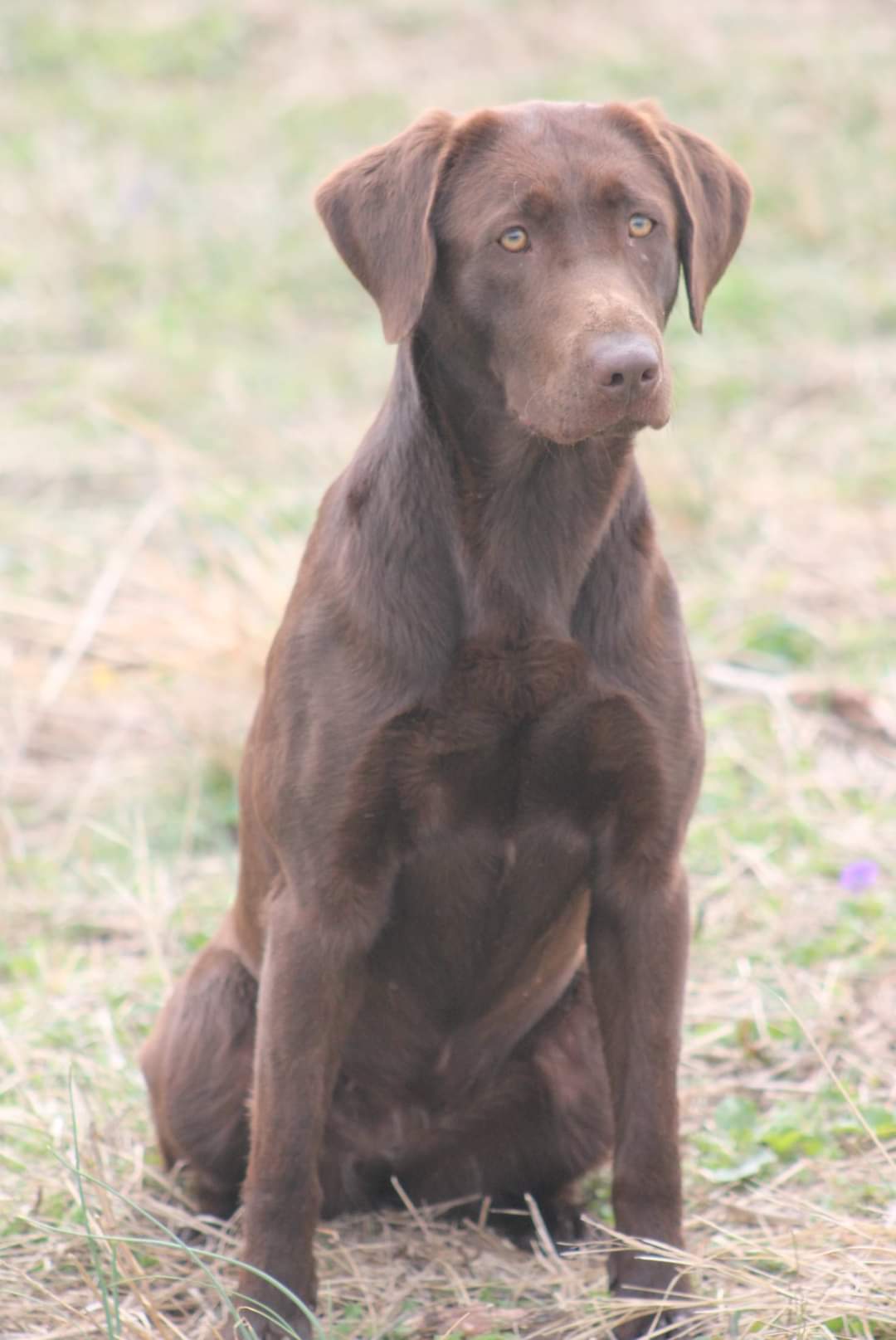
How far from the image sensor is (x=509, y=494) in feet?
8.81

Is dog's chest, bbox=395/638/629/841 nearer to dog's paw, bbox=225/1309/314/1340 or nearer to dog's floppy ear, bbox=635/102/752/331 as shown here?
dog's floppy ear, bbox=635/102/752/331

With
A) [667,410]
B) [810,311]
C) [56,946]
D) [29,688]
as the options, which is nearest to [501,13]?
[810,311]

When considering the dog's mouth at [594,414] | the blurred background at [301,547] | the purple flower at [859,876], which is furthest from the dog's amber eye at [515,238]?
the purple flower at [859,876]

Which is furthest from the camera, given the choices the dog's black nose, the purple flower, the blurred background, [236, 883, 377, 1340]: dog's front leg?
the purple flower

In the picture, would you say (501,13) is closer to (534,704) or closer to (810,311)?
(810,311)

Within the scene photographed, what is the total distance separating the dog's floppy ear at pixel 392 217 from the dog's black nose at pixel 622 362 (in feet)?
0.99

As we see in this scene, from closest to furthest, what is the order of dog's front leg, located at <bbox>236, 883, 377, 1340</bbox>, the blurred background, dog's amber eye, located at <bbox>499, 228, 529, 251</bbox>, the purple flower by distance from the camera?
dog's amber eye, located at <bbox>499, 228, 529, 251</bbox>
dog's front leg, located at <bbox>236, 883, 377, 1340</bbox>
the blurred background
the purple flower

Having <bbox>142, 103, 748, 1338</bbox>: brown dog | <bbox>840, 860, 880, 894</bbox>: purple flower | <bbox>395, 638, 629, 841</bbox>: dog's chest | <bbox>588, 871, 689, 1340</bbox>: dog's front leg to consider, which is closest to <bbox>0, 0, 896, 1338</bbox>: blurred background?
<bbox>840, 860, 880, 894</bbox>: purple flower

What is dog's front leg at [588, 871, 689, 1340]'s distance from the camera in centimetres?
269

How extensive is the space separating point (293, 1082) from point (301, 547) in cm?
315

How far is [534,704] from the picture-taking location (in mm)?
2574

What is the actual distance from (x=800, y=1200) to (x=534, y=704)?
2.96ft

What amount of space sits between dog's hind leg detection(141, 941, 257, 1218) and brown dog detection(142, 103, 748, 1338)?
0.28 meters

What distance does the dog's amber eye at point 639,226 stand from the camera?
2.55 m
